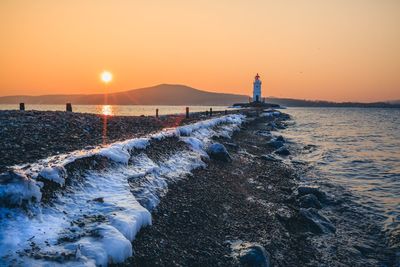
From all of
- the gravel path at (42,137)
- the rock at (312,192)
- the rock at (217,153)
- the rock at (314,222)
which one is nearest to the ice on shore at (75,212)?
the gravel path at (42,137)

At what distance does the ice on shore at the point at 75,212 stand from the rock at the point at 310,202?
4.68 metres

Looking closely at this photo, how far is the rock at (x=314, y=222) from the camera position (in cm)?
773

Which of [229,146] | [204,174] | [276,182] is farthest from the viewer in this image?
[229,146]

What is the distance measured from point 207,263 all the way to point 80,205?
2704 mm

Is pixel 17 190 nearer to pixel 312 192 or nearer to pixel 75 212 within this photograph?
pixel 75 212

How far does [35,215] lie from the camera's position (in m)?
4.72

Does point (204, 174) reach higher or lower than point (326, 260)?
higher

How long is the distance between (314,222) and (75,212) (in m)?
6.12

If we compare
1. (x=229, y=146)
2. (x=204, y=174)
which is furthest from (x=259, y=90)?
(x=204, y=174)

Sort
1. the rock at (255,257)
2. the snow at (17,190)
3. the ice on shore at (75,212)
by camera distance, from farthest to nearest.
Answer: the rock at (255,257) < the snow at (17,190) < the ice on shore at (75,212)

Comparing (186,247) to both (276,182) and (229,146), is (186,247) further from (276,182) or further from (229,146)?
(229,146)

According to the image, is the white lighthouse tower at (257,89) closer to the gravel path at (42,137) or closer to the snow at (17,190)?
the gravel path at (42,137)

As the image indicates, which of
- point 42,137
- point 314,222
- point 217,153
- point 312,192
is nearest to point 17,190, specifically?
point 42,137

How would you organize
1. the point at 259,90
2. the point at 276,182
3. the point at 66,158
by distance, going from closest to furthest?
1. the point at 66,158
2. the point at 276,182
3. the point at 259,90
